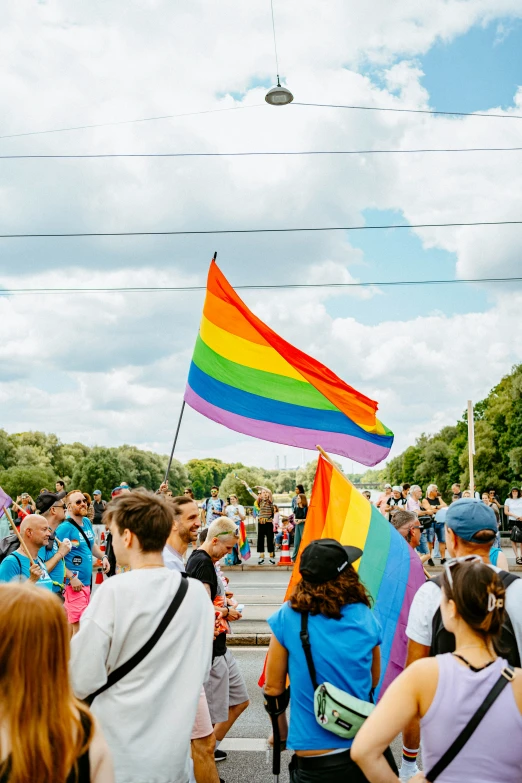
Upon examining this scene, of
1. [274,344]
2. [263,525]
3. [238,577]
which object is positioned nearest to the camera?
[274,344]

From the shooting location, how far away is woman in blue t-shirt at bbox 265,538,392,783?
289 centimetres

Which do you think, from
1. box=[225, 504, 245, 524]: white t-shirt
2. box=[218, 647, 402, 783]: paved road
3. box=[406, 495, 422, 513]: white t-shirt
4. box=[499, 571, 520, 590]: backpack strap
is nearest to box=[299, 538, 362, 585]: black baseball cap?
box=[499, 571, 520, 590]: backpack strap

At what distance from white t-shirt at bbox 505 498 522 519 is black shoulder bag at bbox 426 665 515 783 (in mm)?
14478

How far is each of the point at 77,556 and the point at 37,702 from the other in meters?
6.01

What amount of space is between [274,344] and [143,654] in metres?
4.43

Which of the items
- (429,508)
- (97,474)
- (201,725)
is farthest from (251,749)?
(97,474)

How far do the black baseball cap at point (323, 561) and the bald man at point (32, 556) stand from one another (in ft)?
12.0

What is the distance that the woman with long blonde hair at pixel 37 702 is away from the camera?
171 cm

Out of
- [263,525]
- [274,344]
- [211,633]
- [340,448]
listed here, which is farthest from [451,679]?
[263,525]

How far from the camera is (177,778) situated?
2.88 metres

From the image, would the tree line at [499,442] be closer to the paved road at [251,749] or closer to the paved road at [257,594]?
the paved road at [257,594]

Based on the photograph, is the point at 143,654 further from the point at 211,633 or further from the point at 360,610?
the point at 360,610

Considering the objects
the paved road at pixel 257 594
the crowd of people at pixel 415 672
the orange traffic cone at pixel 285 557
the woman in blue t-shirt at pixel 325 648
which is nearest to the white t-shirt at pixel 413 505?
the paved road at pixel 257 594

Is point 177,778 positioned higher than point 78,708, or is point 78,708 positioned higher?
point 78,708
